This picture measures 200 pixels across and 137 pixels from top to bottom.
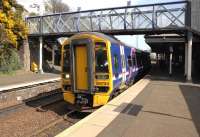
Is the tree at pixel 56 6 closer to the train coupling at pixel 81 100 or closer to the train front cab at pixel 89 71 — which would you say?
the train front cab at pixel 89 71

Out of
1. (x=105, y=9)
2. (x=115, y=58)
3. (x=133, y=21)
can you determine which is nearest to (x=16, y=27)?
(x=105, y=9)

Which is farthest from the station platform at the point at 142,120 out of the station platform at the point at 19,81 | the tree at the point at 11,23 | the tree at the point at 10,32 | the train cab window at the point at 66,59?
the tree at the point at 10,32

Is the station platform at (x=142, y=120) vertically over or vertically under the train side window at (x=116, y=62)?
under

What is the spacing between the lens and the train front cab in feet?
39.0

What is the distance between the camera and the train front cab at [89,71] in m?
11.9

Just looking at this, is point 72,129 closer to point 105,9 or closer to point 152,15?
point 152,15

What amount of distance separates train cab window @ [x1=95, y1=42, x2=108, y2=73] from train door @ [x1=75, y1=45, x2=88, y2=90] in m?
0.42

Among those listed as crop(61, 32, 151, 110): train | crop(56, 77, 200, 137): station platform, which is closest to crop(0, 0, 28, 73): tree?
crop(61, 32, 151, 110): train

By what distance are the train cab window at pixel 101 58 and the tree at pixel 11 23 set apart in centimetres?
1847

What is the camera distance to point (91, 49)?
1188 cm

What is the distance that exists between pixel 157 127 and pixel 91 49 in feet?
14.8

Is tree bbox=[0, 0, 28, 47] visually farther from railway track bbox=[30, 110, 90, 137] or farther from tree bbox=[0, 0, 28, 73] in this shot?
railway track bbox=[30, 110, 90, 137]

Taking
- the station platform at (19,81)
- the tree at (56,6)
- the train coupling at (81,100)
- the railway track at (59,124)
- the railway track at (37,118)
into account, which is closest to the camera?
the railway track at (59,124)

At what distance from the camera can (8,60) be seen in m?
31.0
